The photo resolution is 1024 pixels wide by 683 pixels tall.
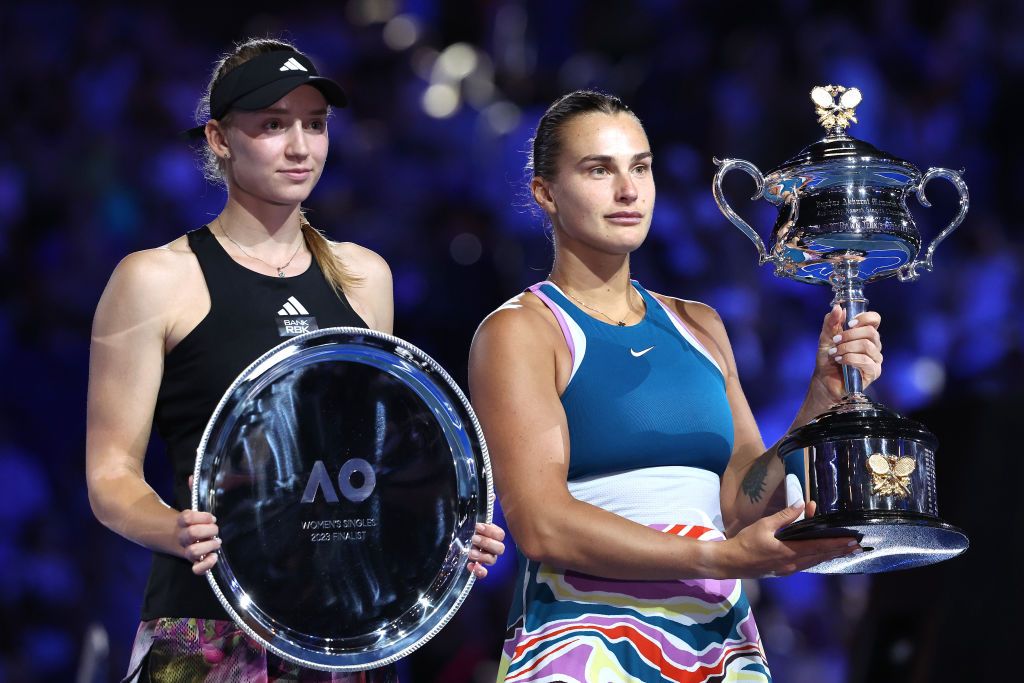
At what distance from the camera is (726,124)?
5.26 meters

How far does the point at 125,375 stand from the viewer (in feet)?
5.28

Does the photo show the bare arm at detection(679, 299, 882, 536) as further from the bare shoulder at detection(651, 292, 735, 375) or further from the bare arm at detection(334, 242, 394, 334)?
the bare arm at detection(334, 242, 394, 334)

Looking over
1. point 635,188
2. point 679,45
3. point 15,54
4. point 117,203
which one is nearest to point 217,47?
point 15,54

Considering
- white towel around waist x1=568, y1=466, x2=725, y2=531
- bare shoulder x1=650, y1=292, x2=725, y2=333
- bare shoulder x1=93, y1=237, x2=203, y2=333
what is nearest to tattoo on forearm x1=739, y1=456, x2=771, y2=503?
white towel around waist x1=568, y1=466, x2=725, y2=531

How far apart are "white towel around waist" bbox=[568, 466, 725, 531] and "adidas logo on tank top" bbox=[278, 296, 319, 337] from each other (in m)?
0.42

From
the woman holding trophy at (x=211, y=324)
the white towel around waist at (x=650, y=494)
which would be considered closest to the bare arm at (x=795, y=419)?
the white towel around waist at (x=650, y=494)

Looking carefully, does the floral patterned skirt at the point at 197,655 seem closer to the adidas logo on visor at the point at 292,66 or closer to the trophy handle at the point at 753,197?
the adidas logo on visor at the point at 292,66

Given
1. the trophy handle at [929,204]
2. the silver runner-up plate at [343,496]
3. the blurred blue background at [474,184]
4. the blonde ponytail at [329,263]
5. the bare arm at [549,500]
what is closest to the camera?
the silver runner-up plate at [343,496]

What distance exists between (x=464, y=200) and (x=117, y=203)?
1.29m

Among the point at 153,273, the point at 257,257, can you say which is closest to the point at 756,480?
the point at 257,257

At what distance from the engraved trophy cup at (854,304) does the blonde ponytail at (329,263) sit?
0.53 metres

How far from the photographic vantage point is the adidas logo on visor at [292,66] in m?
1.71

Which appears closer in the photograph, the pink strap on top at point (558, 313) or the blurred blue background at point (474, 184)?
the pink strap on top at point (558, 313)

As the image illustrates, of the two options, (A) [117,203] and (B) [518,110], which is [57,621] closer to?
(A) [117,203]
